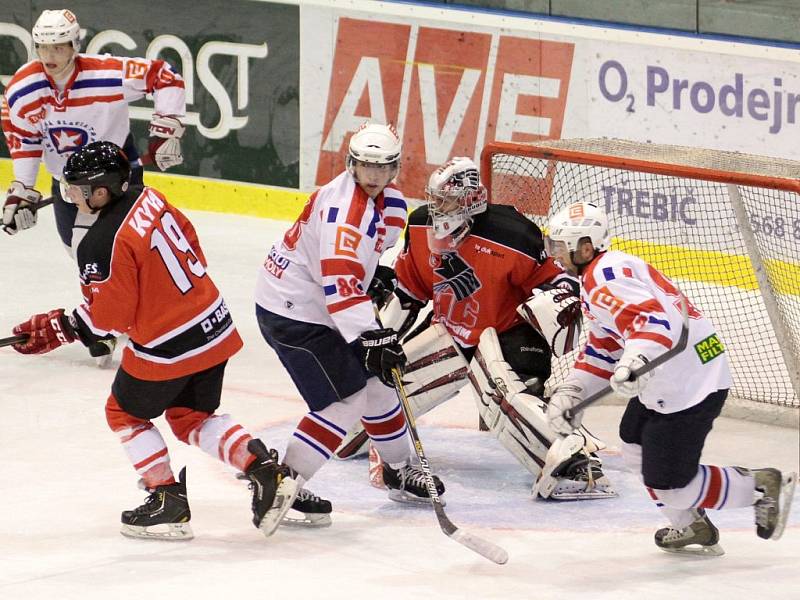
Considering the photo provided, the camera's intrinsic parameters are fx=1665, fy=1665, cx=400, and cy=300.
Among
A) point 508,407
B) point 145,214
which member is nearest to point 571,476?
point 508,407

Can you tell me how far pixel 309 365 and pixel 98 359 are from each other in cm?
205

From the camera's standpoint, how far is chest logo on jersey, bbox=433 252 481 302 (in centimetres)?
503

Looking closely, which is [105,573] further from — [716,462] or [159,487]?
[716,462]

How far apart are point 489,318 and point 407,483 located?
0.62 metres

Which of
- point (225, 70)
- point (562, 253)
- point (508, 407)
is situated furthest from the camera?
point (225, 70)

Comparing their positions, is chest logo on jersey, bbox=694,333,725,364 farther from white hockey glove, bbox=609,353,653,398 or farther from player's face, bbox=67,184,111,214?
player's face, bbox=67,184,111,214

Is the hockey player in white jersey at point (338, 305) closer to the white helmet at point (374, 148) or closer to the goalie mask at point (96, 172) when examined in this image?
the white helmet at point (374, 148)

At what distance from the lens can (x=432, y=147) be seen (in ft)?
26.6

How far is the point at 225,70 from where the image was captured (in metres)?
8.63

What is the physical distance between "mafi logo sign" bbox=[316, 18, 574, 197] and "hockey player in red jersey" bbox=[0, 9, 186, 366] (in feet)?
6.02

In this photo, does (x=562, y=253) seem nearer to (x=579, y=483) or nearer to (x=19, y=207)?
(x=579, y=483)

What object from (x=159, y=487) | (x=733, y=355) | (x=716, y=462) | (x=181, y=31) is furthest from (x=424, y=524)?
(x=181, y=31)

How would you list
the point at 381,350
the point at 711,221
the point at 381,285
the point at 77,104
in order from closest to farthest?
the point at 381,350
the point at 381,285
the point at 77,104
the point at 711,221

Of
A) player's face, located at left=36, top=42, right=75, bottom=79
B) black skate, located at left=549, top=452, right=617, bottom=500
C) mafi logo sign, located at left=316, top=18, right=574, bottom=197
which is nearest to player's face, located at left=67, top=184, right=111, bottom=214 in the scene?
black skate, located at left=549, top=452, right=617, bottom=500
